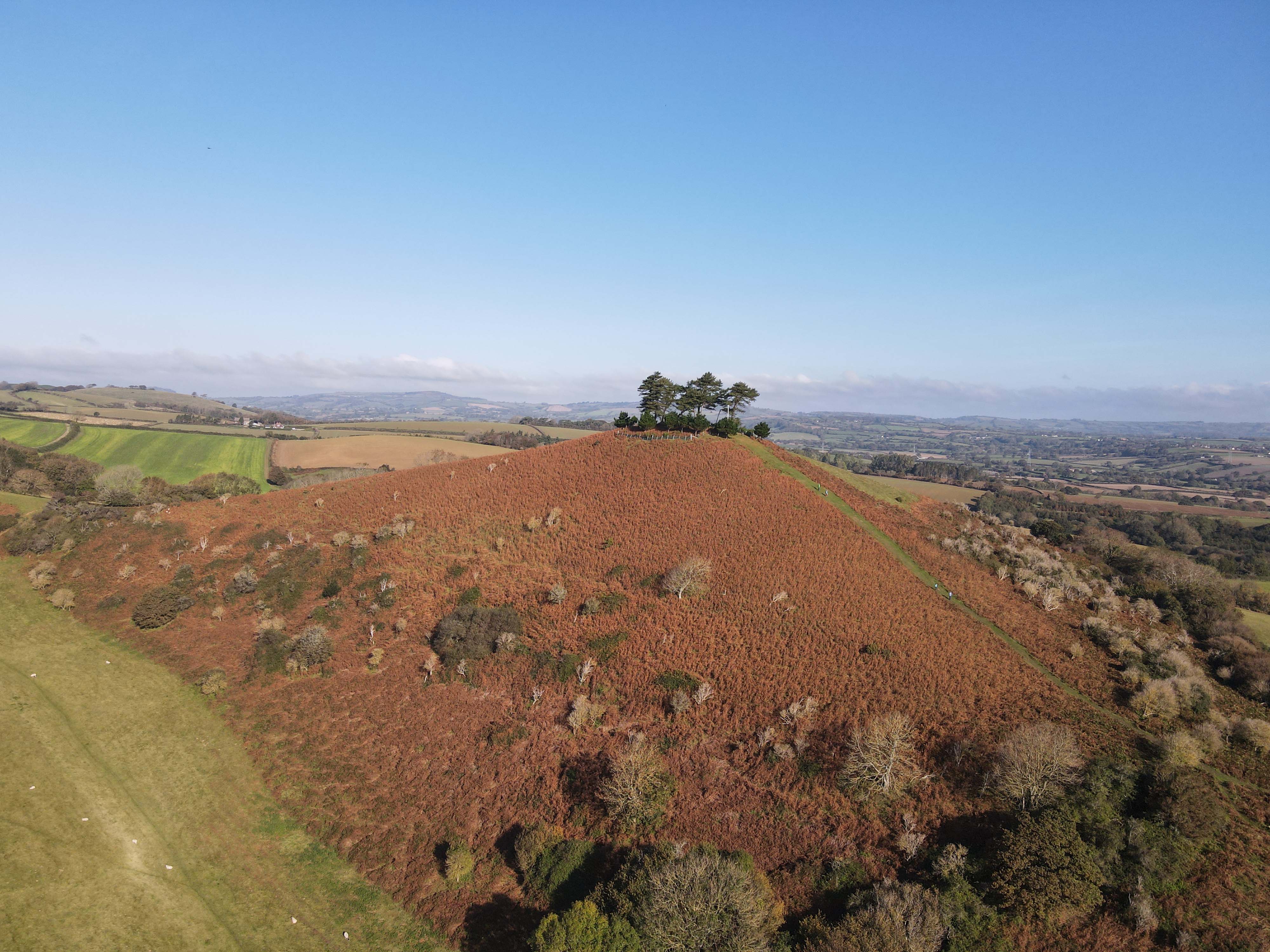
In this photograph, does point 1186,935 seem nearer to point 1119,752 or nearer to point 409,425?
point 1119,752

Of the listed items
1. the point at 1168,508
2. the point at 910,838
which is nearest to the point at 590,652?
the point at 910,838

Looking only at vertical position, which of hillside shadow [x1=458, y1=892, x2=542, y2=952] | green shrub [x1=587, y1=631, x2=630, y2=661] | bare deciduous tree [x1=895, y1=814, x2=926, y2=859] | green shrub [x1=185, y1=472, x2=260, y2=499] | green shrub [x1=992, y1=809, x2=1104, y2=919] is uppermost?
green shrub [x1=185, y1=472, x2=260, y2=499]

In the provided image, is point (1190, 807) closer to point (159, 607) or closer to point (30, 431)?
point (159, 607)

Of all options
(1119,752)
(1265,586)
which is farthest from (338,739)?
(1265,586)

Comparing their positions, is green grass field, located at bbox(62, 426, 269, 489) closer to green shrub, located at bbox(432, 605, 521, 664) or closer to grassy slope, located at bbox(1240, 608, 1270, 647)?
green shrub, located at bbox(432, 605, 521, 664)

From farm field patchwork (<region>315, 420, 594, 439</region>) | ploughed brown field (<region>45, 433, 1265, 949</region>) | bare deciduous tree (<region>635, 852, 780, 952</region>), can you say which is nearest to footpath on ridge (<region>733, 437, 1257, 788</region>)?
ploughed brown field (<region>45, 433, 1265, 949</region>)

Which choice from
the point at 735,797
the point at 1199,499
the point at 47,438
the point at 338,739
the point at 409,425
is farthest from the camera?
the point at 409,425

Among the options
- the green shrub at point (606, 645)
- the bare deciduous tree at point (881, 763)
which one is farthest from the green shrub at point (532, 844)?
the bare deciduous tree at point (881, 763)
